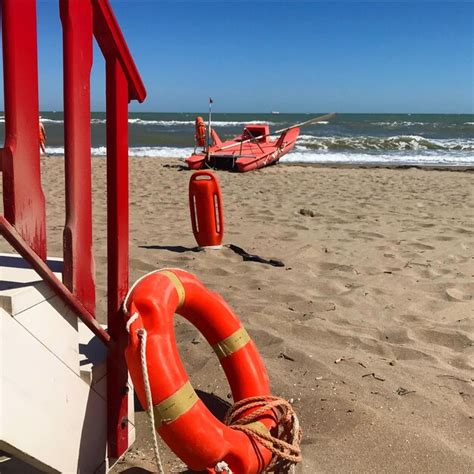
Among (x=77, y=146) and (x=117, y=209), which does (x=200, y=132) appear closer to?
(x=117, y=209)

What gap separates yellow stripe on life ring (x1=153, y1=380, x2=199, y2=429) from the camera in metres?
1.63

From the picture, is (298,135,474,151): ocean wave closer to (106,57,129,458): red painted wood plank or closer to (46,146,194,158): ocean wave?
(46,146,194,158): ocean wave

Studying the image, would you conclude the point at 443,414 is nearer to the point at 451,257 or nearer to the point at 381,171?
the point at 451,257

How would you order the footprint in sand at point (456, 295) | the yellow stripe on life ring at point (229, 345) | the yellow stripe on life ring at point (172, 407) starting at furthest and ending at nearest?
1. the footprint in sand at point (456, 295)
2. the yellow stripe on life ring at point (229, 345)
3. the yellow stripe on life ring at point (172, 407)

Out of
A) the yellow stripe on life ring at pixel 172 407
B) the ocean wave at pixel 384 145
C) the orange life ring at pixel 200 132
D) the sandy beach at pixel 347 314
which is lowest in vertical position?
the sandy beach at pixel 347 314

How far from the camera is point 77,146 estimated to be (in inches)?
67.6

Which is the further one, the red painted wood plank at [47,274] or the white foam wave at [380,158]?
the white foam wave at [380,158]

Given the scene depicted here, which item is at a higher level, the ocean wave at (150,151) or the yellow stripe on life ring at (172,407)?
the ocean wave at (150,151)

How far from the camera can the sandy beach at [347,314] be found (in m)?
2.17

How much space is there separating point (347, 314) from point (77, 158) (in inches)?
85.3

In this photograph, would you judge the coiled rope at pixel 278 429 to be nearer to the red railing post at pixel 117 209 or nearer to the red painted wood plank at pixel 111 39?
the red railing post at pixel 117 209

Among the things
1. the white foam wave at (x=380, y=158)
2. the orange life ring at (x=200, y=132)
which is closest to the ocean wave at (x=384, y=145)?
the white foam wave at (x=380, y=158)

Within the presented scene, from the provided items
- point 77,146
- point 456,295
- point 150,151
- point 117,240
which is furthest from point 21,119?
point 150,151

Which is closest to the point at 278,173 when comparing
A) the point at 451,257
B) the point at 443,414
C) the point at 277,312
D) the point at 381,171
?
the point at 381,171
